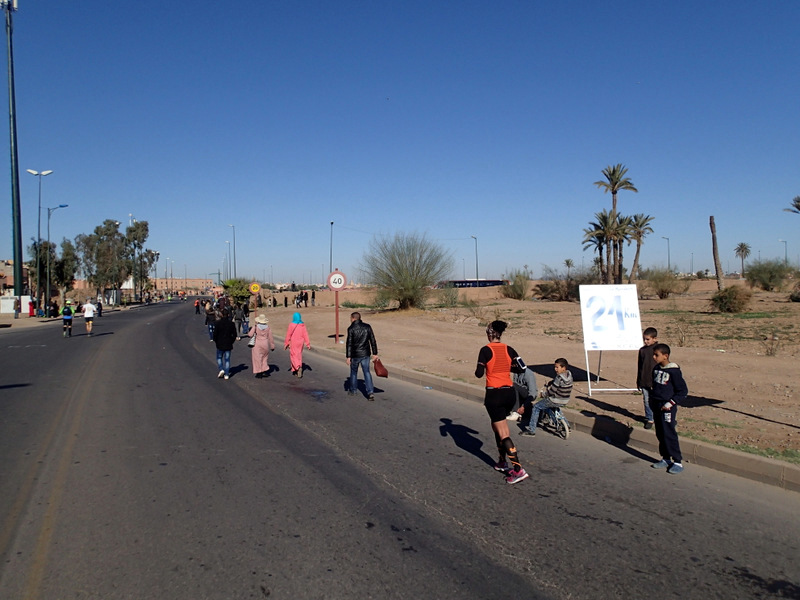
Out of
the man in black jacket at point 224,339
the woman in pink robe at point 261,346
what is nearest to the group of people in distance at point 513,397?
the woman in pink robe at point 261,346

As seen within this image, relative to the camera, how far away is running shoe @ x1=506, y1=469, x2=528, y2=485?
623cm

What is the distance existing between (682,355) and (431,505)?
12.1 meters

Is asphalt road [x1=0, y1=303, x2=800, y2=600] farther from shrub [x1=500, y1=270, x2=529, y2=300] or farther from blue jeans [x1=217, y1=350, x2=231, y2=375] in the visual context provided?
shrub [x1=500, y1=270, x2=529, y2=300]

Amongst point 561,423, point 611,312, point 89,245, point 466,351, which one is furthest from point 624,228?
point 89,245

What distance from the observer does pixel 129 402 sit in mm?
10930

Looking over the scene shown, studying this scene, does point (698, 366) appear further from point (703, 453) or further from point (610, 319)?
point (703, 453)

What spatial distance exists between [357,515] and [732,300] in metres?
37.6

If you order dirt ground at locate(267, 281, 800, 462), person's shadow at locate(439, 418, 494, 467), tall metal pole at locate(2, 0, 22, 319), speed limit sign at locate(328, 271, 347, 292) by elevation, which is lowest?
person's shadow at locate(439, 418, 494, 467)

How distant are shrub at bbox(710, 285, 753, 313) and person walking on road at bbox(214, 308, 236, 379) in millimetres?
32679

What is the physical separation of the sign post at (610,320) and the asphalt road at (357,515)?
9.56ft

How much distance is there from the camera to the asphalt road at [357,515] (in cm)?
411

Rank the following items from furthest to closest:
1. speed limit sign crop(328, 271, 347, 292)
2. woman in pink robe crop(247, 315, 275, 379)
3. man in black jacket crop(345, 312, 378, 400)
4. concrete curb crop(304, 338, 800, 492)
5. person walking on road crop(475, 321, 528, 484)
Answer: speed limit sign crop(328, 271, 347, 292) < woman in pink robe crop(247, 315, 275, 379) < man in black jacket crop(345, 312, 378, 400) < person walking on road crop(475, 321, 528, 484) < concrete curb crop(304, 338, 800, 492)

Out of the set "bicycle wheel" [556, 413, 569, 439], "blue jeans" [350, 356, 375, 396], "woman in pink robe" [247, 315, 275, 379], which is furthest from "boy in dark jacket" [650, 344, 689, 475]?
"woman in pink robe" [247, 315, 275, 379]

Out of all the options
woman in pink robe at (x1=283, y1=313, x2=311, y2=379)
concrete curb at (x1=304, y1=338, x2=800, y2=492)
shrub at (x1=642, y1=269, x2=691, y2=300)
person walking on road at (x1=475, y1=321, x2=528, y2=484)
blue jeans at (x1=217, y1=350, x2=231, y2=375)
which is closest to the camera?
concrete curb at (x1=304, y1=338, x2=800, y2=492)
